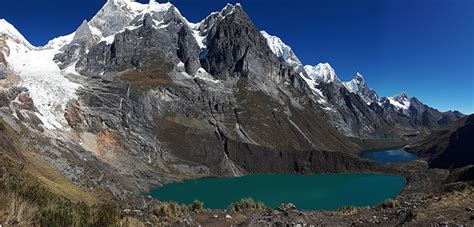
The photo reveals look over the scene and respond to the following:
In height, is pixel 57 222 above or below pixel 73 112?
below

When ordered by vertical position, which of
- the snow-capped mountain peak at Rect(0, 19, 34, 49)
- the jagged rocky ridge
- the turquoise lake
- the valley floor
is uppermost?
the snow-capped mountain peak at Rect(0, 19, 34, 49)

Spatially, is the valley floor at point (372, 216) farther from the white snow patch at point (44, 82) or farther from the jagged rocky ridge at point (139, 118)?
the white snow patch at point (44, 82)

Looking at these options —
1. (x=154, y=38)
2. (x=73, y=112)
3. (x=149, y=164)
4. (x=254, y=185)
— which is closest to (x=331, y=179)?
(x=254, y=185)

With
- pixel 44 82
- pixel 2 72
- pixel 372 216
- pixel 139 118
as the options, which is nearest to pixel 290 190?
pixel 139 118

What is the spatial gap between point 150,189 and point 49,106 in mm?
36669

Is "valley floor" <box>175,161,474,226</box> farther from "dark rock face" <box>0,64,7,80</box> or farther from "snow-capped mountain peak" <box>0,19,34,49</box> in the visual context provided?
"snow-capped mountain peak" <box>0,19,34,49</box>

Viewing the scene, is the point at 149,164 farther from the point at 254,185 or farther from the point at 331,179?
the point at 331,179

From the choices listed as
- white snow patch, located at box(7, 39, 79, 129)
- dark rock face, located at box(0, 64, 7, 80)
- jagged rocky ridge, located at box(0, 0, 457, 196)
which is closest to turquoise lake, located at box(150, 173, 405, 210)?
jagged rocky ridge, located at box(0, 0, 457, 196)

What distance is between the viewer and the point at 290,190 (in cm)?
11188

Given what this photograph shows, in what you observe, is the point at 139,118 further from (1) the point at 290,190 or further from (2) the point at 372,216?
(2) the point at 372,216

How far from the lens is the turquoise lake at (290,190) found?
91.6 m

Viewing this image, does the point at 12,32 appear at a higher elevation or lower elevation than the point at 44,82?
higher

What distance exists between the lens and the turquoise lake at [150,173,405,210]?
9162 cm

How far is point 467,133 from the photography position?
192m
